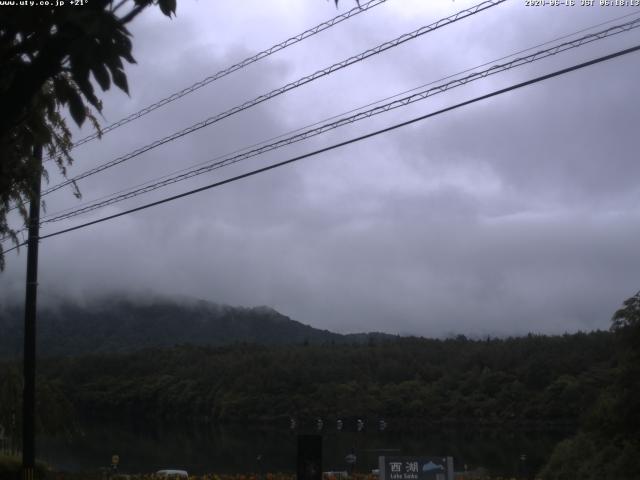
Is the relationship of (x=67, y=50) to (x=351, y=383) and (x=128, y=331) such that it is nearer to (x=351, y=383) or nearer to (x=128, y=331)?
(x=351, y=383)

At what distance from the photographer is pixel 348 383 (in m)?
67.2

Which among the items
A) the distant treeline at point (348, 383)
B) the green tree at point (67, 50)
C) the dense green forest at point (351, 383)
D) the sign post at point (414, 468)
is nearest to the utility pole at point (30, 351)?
the sign post at point (414, 468)

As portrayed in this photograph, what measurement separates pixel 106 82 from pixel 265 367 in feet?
233

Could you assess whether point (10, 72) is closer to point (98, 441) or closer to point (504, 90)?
point (504, 90)

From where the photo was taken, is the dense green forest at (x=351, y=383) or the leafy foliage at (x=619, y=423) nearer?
the leafy foliage at (x=619, y=423)

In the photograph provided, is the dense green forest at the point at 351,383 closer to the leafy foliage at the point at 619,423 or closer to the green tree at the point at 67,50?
the leafy foliage at the point at 619,423

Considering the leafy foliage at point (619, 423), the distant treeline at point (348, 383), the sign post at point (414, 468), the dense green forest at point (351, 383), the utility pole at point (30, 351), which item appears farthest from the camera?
the distant treeline at point (348, 383)

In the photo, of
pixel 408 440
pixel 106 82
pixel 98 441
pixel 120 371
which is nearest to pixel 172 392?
pixel 120 371

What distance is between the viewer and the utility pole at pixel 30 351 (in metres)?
16.5

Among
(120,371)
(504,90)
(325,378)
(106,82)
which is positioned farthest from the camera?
(325,378)

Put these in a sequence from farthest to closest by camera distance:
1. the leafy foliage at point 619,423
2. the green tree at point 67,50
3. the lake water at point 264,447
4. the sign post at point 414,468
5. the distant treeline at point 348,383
Result: the distant treeline at point 348,383, the lake water at point 264,447, the leafy foliage at point 619,423, the sign post at point 414,468, the green tree at point 67,50

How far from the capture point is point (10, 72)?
5941mm

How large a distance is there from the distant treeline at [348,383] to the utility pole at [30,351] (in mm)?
32953

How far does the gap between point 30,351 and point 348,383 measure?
51.7 meters
